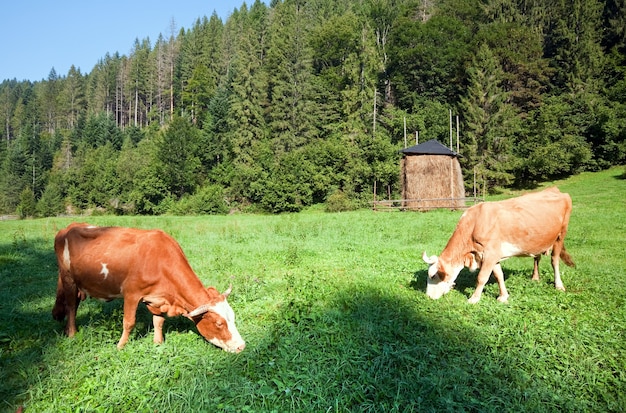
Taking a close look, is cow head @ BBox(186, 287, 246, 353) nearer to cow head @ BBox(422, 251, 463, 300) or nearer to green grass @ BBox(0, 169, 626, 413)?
green grass @ BBox(0, 169, 626, 413)

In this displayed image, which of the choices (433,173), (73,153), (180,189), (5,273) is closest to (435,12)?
(433,173)

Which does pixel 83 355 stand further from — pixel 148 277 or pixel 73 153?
pixel 73 153

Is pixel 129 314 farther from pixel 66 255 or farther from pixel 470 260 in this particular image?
pixel 470 260

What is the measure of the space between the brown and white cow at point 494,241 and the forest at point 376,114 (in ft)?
94.1

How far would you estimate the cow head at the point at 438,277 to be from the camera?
6.82 metres

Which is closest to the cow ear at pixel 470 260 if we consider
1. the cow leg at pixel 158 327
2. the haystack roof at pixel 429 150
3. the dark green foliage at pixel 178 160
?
the cow leg at pixel 158 327

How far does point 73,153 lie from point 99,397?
8455 centimetres

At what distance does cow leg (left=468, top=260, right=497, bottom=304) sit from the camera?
652 centimetres

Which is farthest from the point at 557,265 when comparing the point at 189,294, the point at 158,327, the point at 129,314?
the point at 129,314

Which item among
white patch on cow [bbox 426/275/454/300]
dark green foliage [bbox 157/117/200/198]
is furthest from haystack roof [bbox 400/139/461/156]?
dark green foliage [bbox 157/117/200/198]

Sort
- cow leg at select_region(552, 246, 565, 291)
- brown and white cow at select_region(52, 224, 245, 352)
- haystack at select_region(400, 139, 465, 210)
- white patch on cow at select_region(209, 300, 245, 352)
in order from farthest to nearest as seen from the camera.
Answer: haystack at select_region(400, 139, 465, 210), cow leg at select_region(552, 246, 565, 291), brown and white cow at select_region(52, 224, 245, 352), white patch on cow at select_region(209, 300, 245, 352)

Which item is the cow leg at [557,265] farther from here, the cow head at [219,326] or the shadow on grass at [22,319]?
the shadow on grass at [22,319]

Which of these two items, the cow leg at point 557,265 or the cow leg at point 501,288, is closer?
the cow leg at point 501,288

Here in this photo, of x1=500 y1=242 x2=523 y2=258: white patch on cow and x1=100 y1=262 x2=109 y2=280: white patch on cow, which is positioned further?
x1=500 y1=242 x2=523 y2=258: white patch on cow
